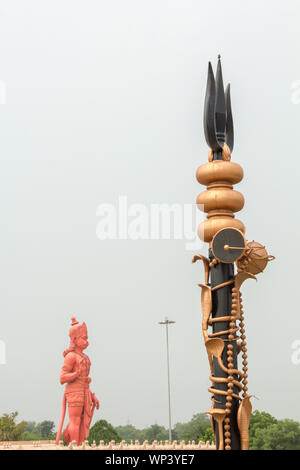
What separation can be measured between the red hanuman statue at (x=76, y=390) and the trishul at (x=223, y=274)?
8716 mm

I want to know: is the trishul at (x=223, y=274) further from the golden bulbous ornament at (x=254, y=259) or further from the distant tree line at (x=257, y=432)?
the distant tree line at (x=257, y=432)

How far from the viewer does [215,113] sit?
423 cm

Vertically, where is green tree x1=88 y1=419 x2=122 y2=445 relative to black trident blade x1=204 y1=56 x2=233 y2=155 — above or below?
below

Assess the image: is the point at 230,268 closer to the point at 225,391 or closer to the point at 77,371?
the point at 225,391

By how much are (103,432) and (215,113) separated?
15.8m

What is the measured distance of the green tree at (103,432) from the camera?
1767cm

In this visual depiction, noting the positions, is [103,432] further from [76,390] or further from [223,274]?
[223,274]

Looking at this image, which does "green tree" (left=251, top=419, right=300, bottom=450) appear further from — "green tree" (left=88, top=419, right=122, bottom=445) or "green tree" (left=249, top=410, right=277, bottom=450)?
"green tree" (left=88, top=419, right=122, bottom=445)

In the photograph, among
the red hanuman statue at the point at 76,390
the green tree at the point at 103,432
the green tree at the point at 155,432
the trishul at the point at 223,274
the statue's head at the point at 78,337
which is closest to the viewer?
the trishul at the point at 223,274

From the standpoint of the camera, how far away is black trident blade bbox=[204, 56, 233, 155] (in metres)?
4.22

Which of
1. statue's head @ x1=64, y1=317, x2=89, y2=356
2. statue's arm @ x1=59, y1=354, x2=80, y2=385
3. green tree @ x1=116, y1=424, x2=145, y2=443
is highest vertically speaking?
statue's head @ x1=64, y1=317, x2=89, y2=356

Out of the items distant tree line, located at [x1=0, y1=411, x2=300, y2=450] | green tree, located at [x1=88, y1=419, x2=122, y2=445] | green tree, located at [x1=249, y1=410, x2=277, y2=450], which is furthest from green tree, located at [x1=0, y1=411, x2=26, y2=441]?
green tree, located at [x1=249, y1=410, x2=277, y2=450]

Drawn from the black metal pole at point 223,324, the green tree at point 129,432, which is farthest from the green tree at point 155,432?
the black metal pole at point 223,324
